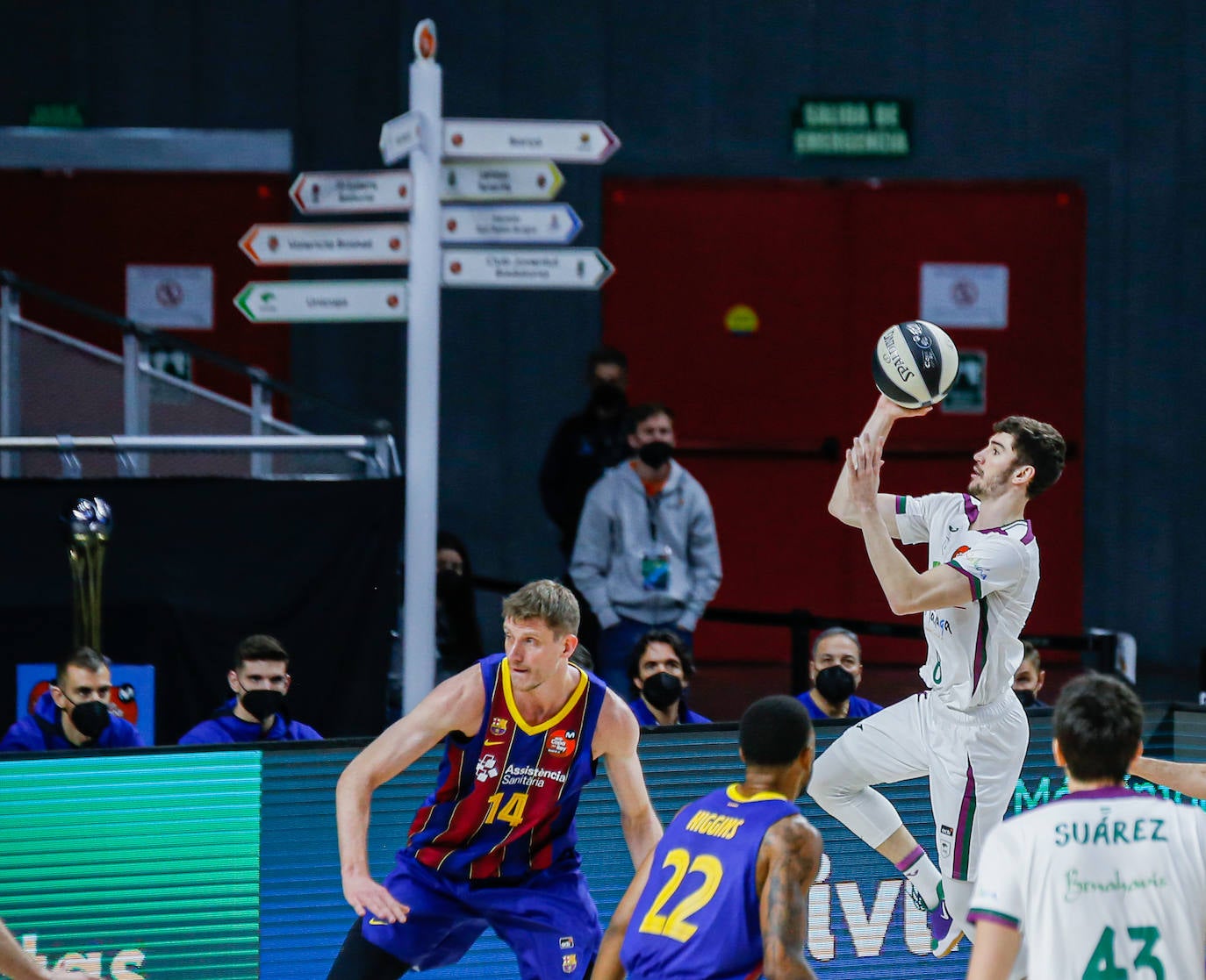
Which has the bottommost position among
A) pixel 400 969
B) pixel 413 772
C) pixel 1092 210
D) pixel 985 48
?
pixel 400 969

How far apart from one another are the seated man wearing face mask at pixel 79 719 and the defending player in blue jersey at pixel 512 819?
6.77 ft

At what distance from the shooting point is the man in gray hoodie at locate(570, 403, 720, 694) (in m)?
9.63

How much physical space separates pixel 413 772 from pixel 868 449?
2.22 metres

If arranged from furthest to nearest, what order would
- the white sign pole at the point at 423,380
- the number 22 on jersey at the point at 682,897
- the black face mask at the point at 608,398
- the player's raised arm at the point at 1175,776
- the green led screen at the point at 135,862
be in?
the black face mask at the point at 608,398 < the white sign pole at the point at 423,380 < the green led screen at the point at 135,862 < the player's raised arm at the point at 1175,776 < the number 22 on jersey at the point at 682,897

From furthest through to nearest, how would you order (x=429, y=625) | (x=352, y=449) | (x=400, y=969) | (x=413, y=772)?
1. (x=352, y=449)
2. (x=429, y=625)
3. (x=413, y=772)
4. (x=400, y=969)

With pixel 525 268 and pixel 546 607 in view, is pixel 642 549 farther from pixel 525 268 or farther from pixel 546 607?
pixel 546 607

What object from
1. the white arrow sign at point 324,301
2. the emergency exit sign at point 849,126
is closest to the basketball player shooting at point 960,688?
the white arrow sign at point 324,301

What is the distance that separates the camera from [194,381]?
13.4 meters

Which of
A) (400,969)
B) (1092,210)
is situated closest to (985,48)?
(1092,210)

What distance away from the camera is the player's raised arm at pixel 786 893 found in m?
4.46

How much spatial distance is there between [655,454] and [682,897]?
17.0 feet

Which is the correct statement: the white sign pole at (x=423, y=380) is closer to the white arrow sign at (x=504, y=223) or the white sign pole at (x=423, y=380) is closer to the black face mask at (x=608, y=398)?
the white arrow sign at (x=504, y=223)

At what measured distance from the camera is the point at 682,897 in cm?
465

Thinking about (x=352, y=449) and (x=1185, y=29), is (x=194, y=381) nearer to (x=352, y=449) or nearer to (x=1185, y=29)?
(x=352, y=449)
